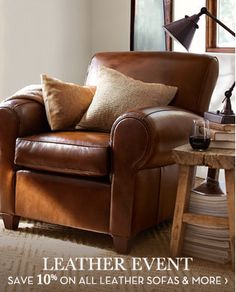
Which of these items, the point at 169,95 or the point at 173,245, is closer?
the point at 173,245

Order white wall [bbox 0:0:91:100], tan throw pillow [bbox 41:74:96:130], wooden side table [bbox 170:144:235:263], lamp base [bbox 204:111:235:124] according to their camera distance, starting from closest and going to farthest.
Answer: wooden side table [bbox 170:144:235:263] < lamp base [bbox 204:111:235:124] < tan throw pillow [bbox 41:74:96:130] < white wall [bbox 0:0:91:100]

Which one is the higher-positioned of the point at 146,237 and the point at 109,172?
the point at 109,172

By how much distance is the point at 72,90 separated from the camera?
2.85 meters

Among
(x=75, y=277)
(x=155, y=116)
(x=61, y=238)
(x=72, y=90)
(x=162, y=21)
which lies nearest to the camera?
(x=75, y=277)

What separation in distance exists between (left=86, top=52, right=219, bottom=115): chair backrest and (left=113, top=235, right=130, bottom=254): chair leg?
0.79 metres

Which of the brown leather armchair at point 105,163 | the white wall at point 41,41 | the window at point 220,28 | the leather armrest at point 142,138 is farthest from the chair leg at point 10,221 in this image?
the window at point 220,28

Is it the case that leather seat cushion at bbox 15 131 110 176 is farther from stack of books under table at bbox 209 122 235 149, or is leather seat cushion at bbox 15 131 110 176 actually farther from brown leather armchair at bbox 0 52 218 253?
stack of books under table at bbox 209 122 235 149

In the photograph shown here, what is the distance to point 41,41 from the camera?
3.85 meters

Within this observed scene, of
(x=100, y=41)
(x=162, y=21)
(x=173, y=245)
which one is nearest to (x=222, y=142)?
(x=173, y=245)

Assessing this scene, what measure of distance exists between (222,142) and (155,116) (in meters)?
0.30

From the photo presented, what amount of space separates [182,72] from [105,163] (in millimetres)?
773

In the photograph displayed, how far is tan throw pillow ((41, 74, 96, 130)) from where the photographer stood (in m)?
2.77

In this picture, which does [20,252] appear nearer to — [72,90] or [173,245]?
[173,245]

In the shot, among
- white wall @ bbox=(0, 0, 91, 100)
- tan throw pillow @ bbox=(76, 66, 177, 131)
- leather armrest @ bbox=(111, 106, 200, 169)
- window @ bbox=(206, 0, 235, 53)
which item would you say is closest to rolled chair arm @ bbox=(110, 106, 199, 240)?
leather armrest @ bbox=(111, 106, 200, 169)
